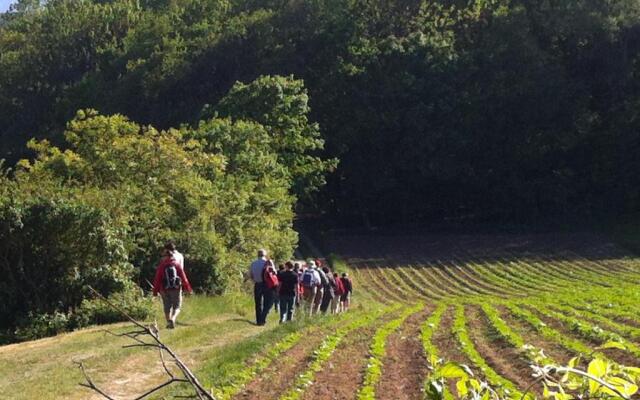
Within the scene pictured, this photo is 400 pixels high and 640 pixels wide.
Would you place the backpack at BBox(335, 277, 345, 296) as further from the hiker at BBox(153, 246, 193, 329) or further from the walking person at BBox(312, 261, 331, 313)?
the hiker at BBox(153, 246, 193, 329)

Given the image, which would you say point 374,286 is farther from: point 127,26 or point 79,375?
point 127,26

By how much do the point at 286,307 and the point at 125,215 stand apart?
6407 mm

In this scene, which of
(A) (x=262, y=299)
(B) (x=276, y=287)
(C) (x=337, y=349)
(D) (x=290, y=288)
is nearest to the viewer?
(C) (x=337, y=349)

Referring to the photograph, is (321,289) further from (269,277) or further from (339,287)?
(269,277)

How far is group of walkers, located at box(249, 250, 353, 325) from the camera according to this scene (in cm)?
1891

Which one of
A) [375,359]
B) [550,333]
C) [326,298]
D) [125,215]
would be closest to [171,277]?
[375,359]

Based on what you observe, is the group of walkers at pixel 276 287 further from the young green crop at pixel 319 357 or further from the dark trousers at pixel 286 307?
the young green crop at pixel 319 357

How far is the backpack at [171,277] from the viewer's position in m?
16.6

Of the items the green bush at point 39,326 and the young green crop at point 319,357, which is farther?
the green bush at point 39,326

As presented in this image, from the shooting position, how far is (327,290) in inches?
981

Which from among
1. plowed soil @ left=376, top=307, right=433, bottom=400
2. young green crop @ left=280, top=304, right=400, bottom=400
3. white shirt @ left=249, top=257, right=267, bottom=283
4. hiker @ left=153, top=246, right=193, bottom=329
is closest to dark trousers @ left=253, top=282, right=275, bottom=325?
white shirt @ left=249, top=257, right=267, bottom=283

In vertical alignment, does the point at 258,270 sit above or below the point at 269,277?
above

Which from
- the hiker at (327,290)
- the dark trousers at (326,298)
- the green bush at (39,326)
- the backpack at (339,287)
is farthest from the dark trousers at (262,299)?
the backpack at (339,287)

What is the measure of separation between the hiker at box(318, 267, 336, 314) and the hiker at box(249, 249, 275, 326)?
4.42 meters
